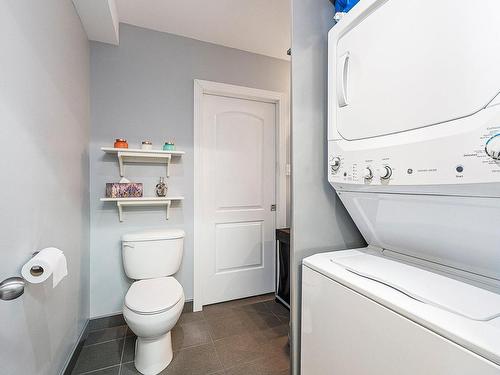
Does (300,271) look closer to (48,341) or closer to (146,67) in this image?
(48,341)

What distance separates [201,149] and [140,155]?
21.2 inches

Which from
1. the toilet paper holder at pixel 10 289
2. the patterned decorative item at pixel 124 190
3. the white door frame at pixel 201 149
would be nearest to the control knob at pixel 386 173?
the toilet paper holder at pixel 10 289

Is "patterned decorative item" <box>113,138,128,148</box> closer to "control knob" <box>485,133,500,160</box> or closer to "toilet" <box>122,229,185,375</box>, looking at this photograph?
"toilet" <box>122,229,185,375</box>

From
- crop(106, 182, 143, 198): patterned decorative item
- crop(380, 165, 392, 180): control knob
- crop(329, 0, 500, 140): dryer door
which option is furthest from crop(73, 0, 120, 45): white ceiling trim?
crop(380, 165, 392, 180): control knob

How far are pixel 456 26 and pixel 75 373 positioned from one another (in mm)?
2416

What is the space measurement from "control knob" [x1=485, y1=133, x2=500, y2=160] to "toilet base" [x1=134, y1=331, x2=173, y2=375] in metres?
1.83

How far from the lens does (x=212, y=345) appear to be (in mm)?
1806

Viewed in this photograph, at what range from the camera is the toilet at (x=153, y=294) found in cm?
147

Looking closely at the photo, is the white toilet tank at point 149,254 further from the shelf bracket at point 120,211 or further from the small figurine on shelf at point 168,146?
the small figurine on shelf at point 168,146

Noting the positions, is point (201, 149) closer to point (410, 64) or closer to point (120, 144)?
point (120, 144)

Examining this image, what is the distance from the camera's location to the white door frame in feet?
7.40

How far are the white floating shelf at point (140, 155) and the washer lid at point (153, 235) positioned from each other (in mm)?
494

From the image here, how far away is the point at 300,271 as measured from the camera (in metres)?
1.12

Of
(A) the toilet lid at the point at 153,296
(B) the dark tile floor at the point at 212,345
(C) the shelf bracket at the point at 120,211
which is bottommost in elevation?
(B) the dark tile floor at the point at 212,345
